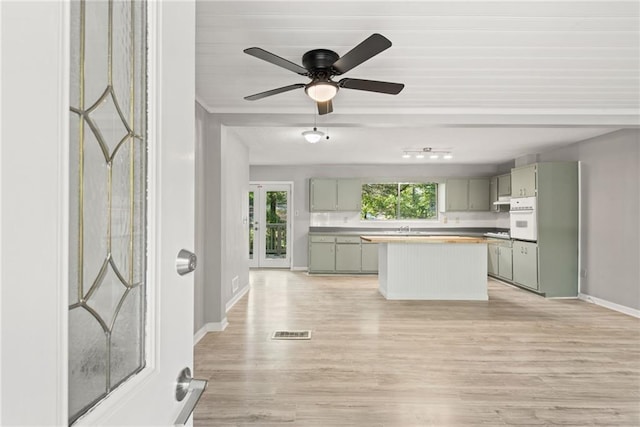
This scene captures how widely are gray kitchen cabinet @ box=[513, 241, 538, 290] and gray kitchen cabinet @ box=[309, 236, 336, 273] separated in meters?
3.34

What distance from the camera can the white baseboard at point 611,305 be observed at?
445cm

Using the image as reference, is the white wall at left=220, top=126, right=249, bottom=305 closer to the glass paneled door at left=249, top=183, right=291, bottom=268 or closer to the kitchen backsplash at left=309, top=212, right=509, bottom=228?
the glass paneled door at left=249, top=183, right=291, bottom=268

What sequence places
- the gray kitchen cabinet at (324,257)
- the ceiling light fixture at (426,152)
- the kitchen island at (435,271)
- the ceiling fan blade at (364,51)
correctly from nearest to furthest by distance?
the ceiling fan blade at (364,51), the kitchen island at (435,271), the ceiling light fixture at (426,152), the gray kitchen cabinet at (324,257)

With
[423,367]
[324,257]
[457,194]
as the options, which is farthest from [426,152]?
[423,367]

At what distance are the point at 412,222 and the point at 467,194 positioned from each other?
4.23 ft

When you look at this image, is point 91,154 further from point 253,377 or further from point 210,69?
point 210,69

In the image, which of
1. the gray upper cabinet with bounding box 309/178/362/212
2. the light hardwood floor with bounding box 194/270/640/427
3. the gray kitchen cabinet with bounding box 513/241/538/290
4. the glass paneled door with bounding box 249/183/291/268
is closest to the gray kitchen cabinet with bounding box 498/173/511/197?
the gray kitchen cabinet with bounding box 513/241/538/290

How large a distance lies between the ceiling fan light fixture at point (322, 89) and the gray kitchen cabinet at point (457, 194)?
18.8 ft

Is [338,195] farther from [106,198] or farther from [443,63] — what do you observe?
[106,198]

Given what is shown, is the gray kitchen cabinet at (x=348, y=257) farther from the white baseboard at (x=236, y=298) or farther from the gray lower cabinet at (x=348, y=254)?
the white baseboard at (x=236, y=298)

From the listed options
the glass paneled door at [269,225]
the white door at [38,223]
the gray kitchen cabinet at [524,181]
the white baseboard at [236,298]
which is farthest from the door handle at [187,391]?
the glass paneled door at [269,225]

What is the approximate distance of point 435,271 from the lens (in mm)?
5316

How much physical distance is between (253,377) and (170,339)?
226 centimetres

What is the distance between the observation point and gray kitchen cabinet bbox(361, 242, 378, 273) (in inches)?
294
